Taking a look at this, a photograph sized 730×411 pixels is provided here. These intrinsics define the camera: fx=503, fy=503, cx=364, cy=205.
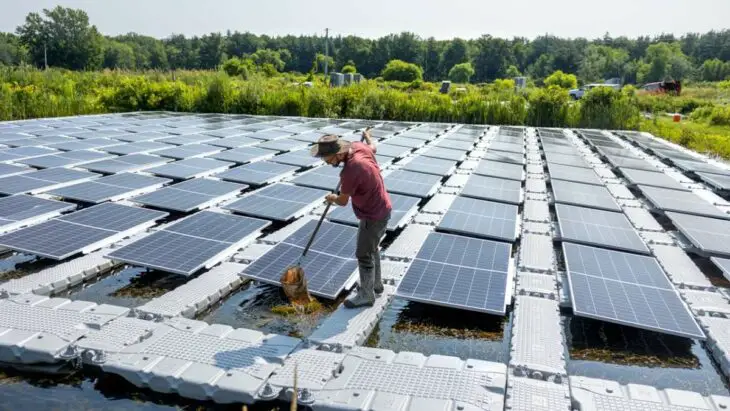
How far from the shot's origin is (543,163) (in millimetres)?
15117

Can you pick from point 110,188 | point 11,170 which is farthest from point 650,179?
point 11,170

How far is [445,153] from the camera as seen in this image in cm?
1512

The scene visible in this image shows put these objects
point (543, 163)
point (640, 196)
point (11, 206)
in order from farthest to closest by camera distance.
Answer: point (543, 163), point (640, 196), point (11, 206)

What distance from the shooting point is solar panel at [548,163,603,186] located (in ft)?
40.9

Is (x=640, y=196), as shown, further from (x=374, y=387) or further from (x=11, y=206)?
(x=11, y=206)

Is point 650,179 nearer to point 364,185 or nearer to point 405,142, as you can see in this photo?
point 405,142

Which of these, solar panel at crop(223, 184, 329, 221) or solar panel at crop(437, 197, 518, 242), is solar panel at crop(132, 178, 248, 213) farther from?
solar panel at crop(437, 197, 518, 242)

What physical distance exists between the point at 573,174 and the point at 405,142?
580 centimetres

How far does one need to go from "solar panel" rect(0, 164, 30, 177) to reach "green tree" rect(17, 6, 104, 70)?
8470 centimetres

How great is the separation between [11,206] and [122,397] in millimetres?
5659

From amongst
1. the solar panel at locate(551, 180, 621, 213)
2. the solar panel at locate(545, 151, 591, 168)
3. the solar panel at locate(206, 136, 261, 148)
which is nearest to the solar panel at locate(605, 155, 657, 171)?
the solar panel at locate(545, 151, 591, 168)

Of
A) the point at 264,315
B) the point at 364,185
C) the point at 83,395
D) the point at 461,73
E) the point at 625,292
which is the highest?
the point at 461,73

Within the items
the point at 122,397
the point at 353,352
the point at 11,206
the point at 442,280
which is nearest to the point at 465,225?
the point at 442,280

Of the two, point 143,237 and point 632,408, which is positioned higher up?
point 143,237
